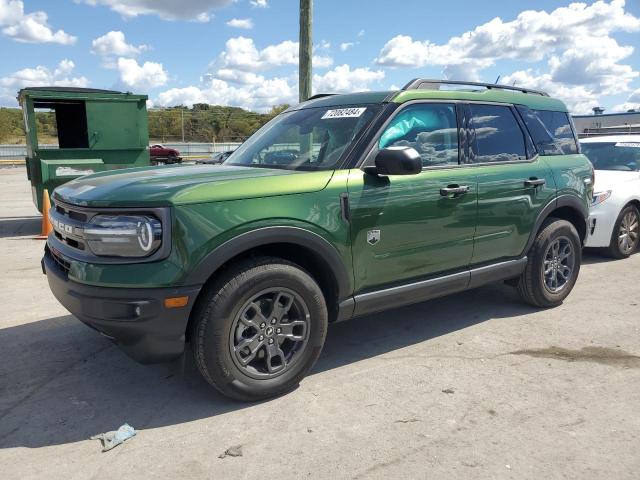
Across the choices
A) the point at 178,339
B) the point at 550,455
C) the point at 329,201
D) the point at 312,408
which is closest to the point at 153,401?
the point at 178,339

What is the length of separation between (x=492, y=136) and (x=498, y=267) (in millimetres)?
1098

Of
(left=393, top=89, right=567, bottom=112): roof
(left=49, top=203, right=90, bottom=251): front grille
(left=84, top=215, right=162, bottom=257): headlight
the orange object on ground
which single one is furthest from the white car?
the orange object on ground

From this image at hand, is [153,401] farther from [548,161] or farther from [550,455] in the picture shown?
[548,161]

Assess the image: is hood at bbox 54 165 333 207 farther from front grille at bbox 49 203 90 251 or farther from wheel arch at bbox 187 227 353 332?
wheel arch at bbox 187 227 353 332

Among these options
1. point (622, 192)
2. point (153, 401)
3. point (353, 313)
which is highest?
point (622, 192)

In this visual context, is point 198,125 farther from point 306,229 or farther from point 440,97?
point 306,229

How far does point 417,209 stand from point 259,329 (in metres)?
1.40

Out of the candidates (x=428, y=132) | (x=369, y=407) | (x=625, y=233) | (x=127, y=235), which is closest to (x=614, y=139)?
(x=625, y=233)

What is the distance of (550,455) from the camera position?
277 cm

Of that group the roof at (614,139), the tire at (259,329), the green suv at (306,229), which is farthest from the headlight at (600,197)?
the tire at (259,329)

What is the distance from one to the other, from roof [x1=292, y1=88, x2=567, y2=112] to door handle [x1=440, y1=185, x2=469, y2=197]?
0.70 m

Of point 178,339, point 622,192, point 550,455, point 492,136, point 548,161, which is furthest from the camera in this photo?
point 622,192

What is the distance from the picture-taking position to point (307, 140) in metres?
4.06

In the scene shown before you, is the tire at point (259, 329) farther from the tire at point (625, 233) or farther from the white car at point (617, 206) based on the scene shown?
the tire at point (625, 233)
